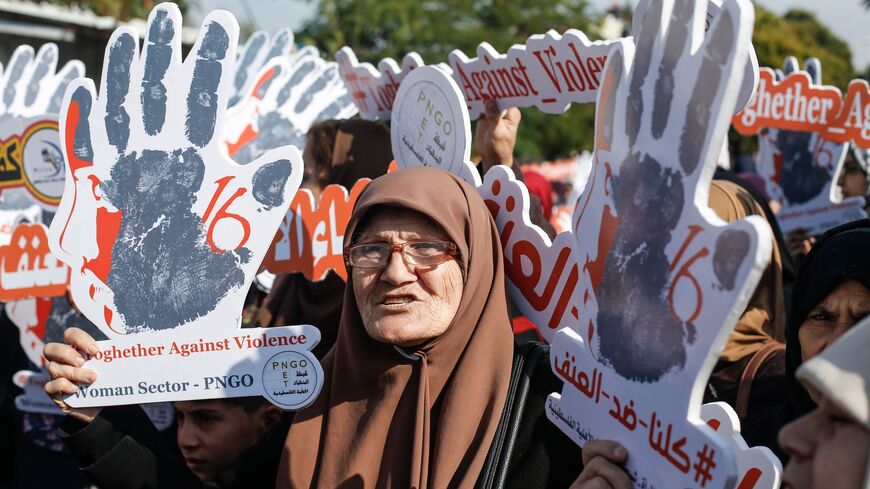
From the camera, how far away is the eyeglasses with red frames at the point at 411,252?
2.01m

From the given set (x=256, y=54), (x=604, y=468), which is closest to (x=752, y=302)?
(x=604, y=468)

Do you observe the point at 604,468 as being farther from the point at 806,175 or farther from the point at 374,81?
the point at 806,175

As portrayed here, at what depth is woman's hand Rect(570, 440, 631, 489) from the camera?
147cm

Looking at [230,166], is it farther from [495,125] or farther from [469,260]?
[495,125]

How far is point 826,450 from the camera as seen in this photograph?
108cm

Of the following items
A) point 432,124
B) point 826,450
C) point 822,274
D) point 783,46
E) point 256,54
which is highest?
point 256,54

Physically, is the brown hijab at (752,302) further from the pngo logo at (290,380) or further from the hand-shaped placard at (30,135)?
the hand-shaped placard at (30,135)

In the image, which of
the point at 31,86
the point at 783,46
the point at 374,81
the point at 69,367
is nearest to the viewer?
the point at 69,367

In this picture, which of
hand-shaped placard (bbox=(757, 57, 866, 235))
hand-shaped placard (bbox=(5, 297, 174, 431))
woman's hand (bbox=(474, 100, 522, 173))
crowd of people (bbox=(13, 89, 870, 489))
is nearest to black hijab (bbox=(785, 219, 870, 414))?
crowd of people (bbox=(13, 89, 870, 489))

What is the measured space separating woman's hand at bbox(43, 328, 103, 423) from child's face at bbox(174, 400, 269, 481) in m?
0.41

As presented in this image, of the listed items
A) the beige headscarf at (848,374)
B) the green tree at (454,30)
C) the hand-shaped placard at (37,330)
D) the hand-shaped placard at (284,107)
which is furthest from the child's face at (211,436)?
the green tree at (454,30)

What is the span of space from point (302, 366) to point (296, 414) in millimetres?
123

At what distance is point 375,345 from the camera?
205 centimetres

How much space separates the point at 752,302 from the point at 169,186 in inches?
62.1
